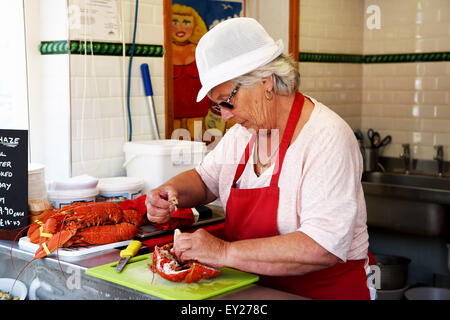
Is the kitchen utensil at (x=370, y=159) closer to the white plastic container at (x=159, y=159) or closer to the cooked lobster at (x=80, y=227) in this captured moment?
the white plastic container at (x=159, y=159)

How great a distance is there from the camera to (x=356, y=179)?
203 cm

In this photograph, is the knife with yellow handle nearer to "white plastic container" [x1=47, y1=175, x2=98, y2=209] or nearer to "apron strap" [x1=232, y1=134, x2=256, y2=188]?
"apron strap" [x1=232, y1=134, x2=256, y2=188]

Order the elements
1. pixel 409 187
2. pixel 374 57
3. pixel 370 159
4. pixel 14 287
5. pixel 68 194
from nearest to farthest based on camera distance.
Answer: pixel 14 287 < pixel 68 194 < pixel 409 187 < pixel 370 159 < pixel 374 57

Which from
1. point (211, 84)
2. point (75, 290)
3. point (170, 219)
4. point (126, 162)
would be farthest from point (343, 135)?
point (126, 162)

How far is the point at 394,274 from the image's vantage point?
4285 millimetres

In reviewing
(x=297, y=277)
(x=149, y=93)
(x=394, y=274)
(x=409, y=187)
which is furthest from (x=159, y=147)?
(x=394, y=274)

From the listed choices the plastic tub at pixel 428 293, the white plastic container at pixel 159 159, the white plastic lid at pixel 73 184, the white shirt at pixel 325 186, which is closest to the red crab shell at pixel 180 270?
the white shirt at pixel 325 186

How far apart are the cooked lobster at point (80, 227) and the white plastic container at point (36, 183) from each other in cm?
17

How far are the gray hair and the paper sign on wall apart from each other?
4.47 ft

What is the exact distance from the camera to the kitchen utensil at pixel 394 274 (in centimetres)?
425

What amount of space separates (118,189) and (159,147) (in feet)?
1.12

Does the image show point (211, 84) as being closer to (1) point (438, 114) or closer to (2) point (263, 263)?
(2) point (263, 263)

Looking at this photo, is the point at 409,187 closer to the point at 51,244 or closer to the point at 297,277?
the point at 297,277

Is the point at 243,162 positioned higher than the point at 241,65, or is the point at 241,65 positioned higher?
the point at 241,65
